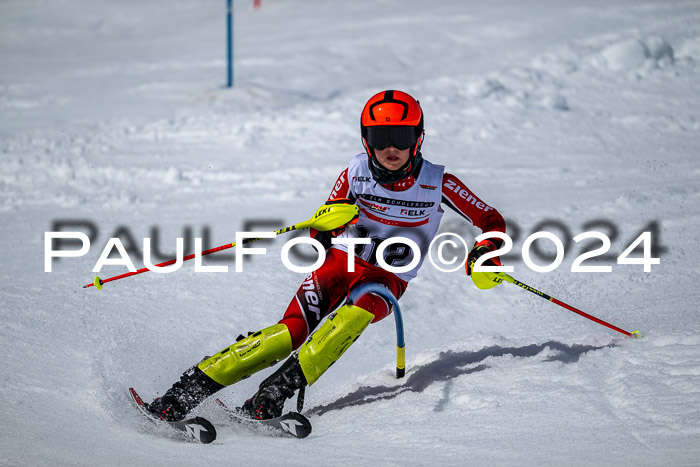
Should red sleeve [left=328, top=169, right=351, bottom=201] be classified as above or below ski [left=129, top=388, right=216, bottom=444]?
above

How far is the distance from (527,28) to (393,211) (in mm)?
10608

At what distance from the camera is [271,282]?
6.18 m

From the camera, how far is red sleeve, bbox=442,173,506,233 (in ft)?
14.5

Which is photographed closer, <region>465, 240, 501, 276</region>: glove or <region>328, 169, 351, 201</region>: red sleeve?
<region>465, 240, 501, 276</region>: glove

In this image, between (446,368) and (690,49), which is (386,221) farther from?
(690,49)

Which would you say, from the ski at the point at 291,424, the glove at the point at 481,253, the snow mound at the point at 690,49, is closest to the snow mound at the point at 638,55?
the snow mound at the point at 690,49

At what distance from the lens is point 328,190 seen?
820 centimetres

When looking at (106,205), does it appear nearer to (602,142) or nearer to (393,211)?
(393,211)

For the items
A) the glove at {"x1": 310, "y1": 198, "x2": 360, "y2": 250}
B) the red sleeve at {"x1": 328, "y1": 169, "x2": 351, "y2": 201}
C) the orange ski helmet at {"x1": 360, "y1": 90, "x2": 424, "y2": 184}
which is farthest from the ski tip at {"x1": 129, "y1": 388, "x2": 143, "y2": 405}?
the orange ski helmet at {"x1": 360, "y1": 90, "x2": 424, "y2": 184}

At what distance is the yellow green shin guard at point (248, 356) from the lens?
3.92 metres

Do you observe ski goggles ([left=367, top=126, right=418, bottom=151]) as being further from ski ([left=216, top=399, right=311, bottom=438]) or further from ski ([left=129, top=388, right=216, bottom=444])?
ski ([left=129, top=388, right=216, bottom=444])

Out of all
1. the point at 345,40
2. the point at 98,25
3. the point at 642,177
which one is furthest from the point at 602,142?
the point at 98,25

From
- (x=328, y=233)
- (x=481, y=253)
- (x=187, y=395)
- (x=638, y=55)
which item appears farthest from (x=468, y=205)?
(x=638, y=55)

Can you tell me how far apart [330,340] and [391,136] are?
1.16m
